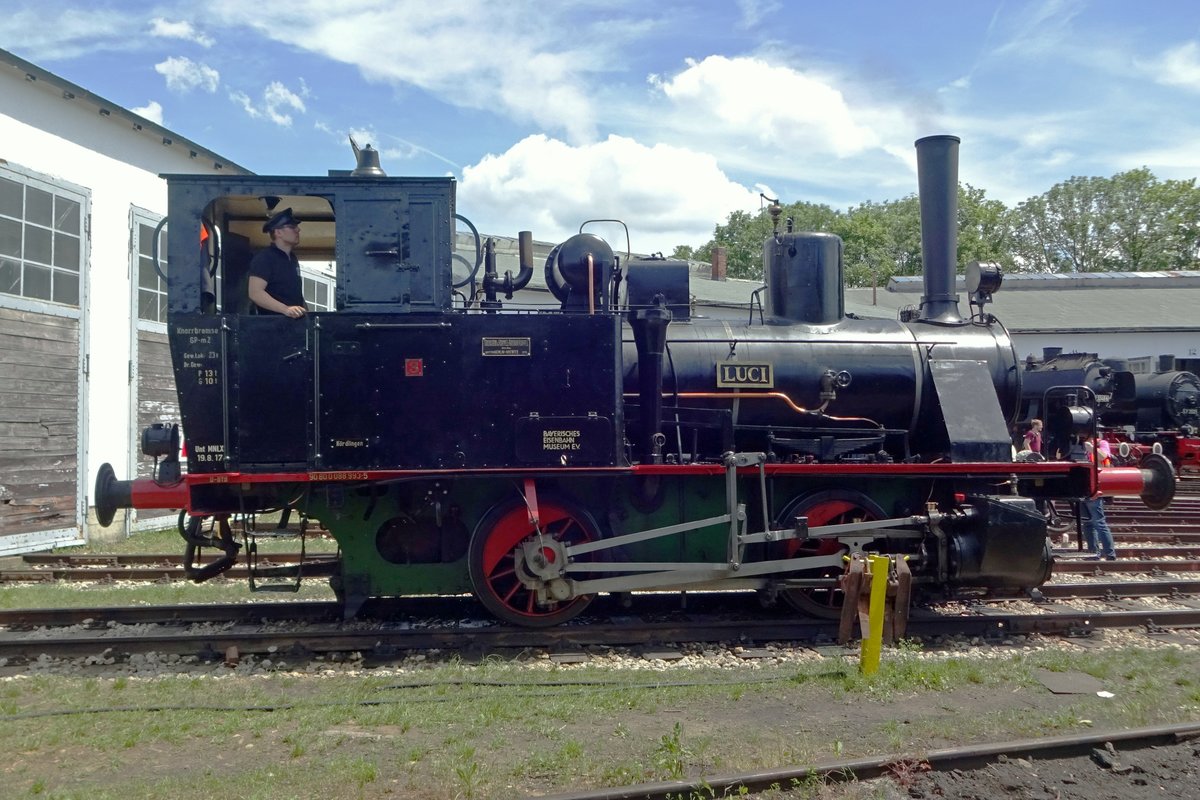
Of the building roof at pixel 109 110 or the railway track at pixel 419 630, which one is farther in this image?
the building roof at pixel 109 110

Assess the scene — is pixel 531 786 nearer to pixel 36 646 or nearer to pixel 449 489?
pixel 449 489

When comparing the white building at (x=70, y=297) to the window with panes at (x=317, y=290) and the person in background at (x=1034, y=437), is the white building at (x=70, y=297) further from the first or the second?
the person in background at (x=1034, y=437)

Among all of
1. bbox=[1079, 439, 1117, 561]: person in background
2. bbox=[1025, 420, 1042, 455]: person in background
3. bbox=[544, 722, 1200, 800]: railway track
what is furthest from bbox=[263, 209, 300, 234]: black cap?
bbox=[1079, 439, 1117, 561]: person in background

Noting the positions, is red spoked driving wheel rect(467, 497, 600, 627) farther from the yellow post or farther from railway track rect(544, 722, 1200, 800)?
railway track rect(544, 722, 1200, 800)

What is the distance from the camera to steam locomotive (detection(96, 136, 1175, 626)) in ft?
20.2

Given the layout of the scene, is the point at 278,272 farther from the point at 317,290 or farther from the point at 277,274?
the point at 317,290

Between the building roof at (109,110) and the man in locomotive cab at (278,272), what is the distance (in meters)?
6.41

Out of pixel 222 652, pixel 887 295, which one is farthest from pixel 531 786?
pixel 887 295

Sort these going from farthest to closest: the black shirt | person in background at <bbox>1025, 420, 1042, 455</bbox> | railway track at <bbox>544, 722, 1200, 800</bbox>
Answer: person in background at <bbox>1025, 420, 1042, 455</bbox> < the black shirt < railway track at <bbox>544, 722, 1200, 800</bbox>

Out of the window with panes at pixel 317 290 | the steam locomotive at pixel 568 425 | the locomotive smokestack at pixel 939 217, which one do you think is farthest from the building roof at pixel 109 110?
the locomotive smokestack at pixel 939 217

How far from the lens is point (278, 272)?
634 centimetres

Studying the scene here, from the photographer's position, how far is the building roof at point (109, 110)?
10.7 meters

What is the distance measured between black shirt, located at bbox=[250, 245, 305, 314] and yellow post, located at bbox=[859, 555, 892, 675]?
420 centimetres

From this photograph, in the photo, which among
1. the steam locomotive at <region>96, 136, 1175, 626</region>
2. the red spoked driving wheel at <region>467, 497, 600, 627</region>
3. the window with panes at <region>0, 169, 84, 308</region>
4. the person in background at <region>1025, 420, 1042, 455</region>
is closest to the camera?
the steam locomotive at <region>96, 136, 1175, 626</region>
